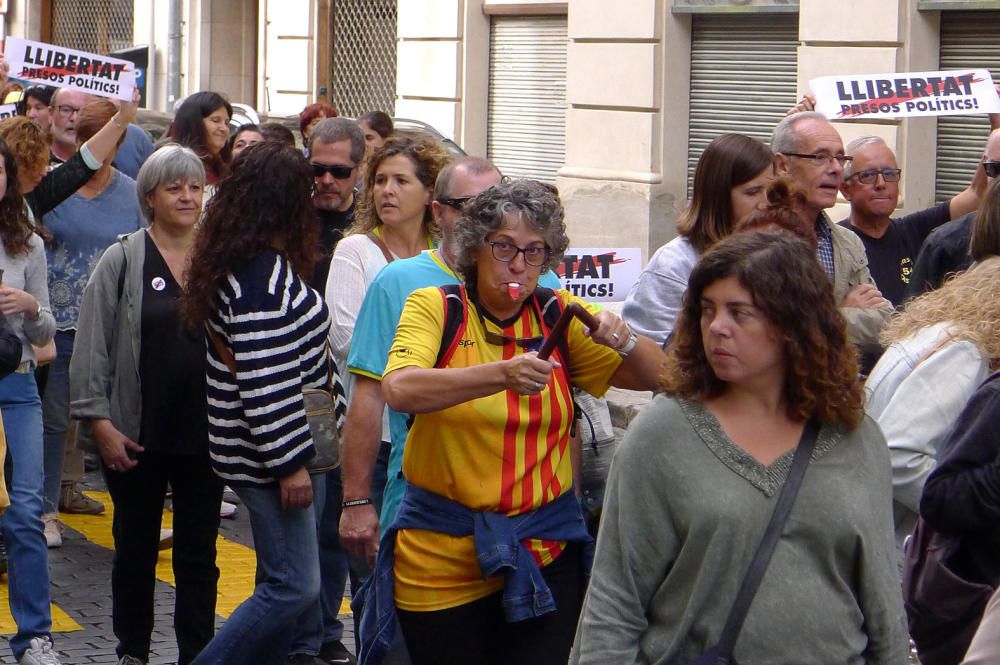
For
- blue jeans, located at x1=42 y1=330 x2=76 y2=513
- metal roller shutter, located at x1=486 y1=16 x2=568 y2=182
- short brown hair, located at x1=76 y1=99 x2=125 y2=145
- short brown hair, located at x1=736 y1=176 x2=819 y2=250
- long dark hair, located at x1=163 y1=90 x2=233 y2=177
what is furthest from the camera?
metal roller shutter, located at x1=486 y1=16 x2=568 y2=182

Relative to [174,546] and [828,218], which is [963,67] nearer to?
[828,218]

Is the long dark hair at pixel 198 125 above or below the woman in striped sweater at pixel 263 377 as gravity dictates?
above

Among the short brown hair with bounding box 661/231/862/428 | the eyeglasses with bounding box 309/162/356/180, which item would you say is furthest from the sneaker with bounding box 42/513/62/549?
the short brown hair with bounding box 661/231/862/428

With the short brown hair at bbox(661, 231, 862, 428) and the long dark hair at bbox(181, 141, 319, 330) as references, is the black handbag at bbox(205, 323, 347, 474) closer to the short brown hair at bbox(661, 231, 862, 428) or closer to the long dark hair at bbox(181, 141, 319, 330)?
the long dark hair at bbox(181, 141, 319, 330)

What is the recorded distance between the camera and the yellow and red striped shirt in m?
3.95

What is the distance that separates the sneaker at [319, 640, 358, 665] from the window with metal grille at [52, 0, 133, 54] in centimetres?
2233

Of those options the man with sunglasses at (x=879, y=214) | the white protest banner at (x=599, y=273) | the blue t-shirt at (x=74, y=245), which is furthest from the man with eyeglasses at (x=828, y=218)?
the blue t-shirt at (x=74, y=245)

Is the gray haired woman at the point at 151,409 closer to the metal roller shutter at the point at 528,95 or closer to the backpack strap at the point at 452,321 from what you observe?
the backpack strap at the point at 452,321

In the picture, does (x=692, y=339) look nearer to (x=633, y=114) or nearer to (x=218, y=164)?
(x=218, y=164)

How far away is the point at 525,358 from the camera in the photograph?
3.73m

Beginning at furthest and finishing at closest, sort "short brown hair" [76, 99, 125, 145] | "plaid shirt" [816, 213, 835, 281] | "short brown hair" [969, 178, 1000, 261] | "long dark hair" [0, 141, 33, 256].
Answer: "short brown hair" [76, 99, 125, 145] → "long dark hair" [0, 141, 33, 256] → "plaid shirt" [816, 213, 835, 281] → "short brown hair" [969, 178, 1000, 261]

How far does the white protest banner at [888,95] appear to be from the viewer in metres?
8.09

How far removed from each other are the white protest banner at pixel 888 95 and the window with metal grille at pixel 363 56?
11972 millimetres

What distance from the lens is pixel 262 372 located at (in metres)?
4.89
